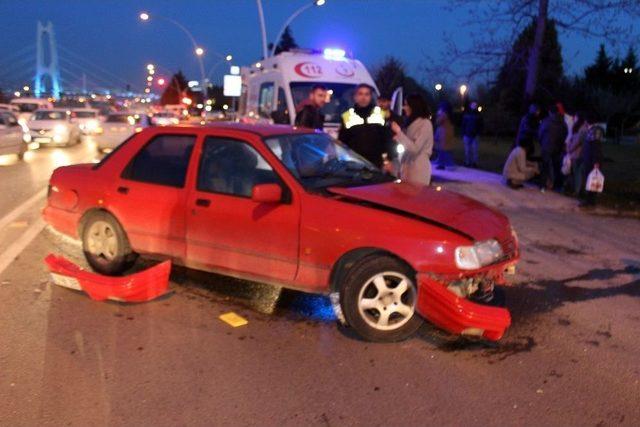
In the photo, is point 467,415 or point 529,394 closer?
point 467,415

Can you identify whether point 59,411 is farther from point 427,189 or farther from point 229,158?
point 427,189

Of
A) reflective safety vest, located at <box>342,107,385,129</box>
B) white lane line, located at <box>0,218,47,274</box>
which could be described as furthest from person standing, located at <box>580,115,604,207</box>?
white lane line, located at <box>0,218,47,274</box>

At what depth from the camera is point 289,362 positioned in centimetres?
427

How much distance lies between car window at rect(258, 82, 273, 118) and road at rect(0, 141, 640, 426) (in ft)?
27.1

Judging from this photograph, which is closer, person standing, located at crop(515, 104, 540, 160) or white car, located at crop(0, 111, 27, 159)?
person standing, located at crop(515, 104, 540, 160)

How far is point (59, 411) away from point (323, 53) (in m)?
11.9

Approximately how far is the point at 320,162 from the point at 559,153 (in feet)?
25.2

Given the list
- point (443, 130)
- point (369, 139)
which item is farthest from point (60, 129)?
point (369, 139)

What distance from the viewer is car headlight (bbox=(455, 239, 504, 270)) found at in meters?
4.41

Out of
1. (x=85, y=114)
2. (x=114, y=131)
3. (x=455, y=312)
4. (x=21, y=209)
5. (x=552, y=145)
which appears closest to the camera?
(x=455, y=312)

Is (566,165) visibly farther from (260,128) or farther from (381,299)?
(381,299)

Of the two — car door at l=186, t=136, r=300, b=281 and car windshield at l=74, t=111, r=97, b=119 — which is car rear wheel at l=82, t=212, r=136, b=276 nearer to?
car door at l=186, t=136, r=300, b=281

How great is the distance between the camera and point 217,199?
206 inches

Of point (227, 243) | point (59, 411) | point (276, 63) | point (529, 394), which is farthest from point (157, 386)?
point (276, 63)
